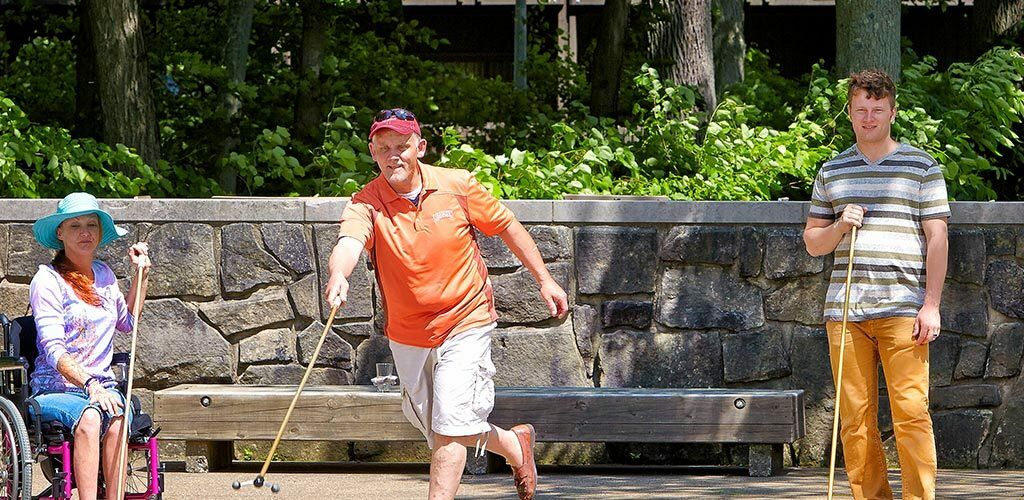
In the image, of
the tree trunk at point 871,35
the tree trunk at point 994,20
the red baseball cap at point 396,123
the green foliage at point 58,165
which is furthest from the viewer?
the tree trunk at point 994,20

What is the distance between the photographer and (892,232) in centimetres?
561

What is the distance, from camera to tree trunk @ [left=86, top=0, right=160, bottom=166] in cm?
968

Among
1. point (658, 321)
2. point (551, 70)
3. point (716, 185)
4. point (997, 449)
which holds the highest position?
point (551, 70)

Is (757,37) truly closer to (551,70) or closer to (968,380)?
(551,70)

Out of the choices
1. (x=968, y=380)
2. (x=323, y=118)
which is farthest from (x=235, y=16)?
(x=968, y=380)

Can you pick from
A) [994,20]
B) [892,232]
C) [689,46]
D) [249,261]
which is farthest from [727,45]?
[892,232]

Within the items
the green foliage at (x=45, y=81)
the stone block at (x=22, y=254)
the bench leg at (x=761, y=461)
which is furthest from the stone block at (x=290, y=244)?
the green foliage at (x=45, y=81)

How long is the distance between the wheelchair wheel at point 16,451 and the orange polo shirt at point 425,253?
4.38 ft

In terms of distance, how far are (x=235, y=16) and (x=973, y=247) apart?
19.6 feet

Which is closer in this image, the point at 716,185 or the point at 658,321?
the point at 658,321

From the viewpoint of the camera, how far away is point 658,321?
786cm

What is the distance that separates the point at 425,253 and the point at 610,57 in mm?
6040

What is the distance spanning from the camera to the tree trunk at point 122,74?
31.8 ft

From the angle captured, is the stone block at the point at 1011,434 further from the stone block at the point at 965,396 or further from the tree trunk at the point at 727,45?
the tree trunk at the point at 727,45
